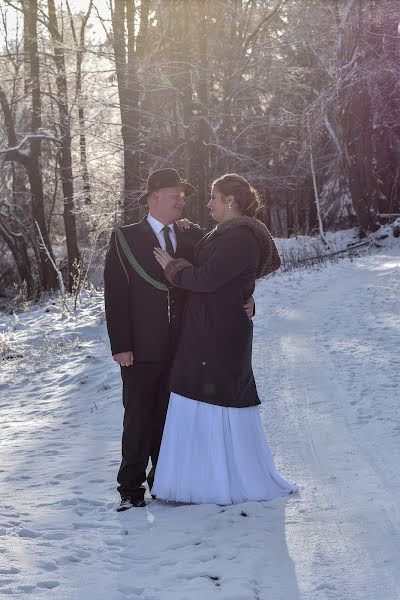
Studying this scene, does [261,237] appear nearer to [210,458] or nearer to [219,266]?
[219,266]

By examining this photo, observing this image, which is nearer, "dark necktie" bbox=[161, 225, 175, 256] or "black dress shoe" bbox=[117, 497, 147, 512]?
"black dress shoe" bbox=[117, 497, 147, 512]

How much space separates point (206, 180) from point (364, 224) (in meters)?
8.78

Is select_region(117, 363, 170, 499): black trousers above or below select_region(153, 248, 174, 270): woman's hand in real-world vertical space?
below

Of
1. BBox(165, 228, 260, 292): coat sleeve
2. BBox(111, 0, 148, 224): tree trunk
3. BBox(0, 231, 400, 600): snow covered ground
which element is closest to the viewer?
BBox(0, 231, 400, 600): snow covered ground

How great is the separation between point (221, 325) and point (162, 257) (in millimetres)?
604

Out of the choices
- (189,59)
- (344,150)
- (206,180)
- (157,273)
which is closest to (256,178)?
(206,180)

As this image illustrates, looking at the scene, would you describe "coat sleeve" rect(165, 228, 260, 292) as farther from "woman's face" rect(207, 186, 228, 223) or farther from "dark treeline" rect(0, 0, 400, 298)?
"dark treeline" rect(0, 0, 400, 298)

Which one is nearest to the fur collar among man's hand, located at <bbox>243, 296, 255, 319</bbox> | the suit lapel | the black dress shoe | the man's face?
man's hand, located at <bbox>243, 296, 255, 319</bbox>

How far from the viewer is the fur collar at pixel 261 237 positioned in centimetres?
468

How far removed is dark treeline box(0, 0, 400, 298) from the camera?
58.9ft

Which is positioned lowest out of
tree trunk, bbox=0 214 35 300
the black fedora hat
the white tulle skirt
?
tree trunk, bbox=0 214 35 300

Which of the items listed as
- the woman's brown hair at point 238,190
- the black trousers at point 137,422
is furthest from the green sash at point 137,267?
the woman's brown hair at point 238,190

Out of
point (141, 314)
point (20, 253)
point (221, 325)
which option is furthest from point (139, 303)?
point (20, 253)

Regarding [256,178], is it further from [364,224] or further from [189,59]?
[364,224]
